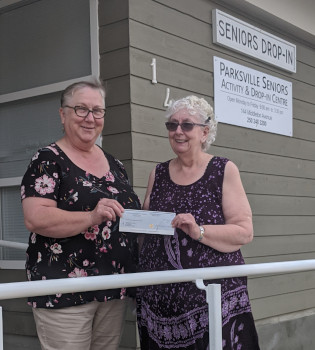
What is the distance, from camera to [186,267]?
2229 millimetres

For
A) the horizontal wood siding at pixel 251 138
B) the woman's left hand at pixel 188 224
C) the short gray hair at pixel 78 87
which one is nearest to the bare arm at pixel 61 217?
the woman's left hand at pixel 188 224

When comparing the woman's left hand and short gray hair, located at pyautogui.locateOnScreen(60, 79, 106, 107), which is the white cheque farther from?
short gray hair, located at pyautogui.locateOnScreen(60, 79, 106, 107)

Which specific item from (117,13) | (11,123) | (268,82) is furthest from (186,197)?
(268,82)

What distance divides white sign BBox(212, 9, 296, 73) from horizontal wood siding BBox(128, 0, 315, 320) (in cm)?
5

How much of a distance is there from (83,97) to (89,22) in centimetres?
150

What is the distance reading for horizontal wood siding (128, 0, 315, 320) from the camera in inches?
136

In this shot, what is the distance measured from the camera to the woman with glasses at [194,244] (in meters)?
2.19

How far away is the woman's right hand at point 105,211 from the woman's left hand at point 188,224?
216 mm

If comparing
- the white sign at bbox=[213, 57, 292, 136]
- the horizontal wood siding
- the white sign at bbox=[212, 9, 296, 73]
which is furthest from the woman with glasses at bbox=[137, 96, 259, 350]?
the white sign at bbox=[212, 9, 296, 73]

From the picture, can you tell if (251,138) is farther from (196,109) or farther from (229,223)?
(229,223)

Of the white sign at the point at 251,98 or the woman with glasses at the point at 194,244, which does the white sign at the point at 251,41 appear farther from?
the woman with glasses at the point at 194,244

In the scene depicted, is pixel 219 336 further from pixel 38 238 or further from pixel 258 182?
pixel 258 182

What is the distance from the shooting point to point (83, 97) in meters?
2.23

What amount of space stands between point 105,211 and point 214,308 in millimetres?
505
